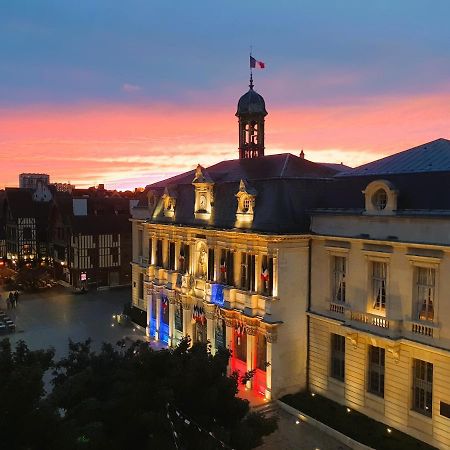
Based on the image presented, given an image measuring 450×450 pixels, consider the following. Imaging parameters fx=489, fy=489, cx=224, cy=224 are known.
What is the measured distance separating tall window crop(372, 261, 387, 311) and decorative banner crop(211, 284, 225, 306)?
35.9 feet

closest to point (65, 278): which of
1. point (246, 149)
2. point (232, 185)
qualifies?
point (246, 149)

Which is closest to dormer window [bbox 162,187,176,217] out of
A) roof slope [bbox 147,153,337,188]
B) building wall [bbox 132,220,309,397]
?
roof slope [bbox 147,153,337,188]

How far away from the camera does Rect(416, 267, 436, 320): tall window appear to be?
24031 millimetres

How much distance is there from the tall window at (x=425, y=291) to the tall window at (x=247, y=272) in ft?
35.5

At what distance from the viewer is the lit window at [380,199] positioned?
26.2 meters

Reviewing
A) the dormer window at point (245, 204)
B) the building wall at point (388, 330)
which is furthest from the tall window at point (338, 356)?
the dormer window at point (245, 204)

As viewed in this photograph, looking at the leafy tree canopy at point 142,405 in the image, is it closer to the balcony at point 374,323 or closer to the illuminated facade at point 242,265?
the balcony at point 374,323

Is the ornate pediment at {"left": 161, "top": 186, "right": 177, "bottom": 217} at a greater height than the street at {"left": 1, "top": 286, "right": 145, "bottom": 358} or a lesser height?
greater

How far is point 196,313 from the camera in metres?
36.8

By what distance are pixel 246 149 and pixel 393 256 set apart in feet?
77.7

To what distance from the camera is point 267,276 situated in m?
30.6

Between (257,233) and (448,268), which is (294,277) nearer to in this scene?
(257,233)

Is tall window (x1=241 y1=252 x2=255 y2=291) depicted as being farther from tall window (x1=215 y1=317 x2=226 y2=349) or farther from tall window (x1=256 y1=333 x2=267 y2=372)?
tall window (x1=215 y1=317 x2=226 y2=349)

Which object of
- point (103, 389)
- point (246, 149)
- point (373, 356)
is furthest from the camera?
point (246, 149)
